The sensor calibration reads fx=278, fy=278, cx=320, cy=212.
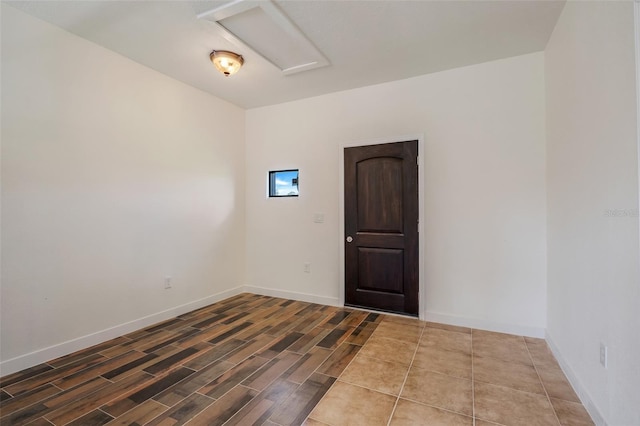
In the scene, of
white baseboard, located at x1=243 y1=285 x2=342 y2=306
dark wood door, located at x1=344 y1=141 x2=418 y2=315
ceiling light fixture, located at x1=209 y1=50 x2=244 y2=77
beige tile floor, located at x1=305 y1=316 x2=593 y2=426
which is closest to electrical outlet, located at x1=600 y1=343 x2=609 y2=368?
beige tile floor, located at x1=305 y1=316 x2=593 y2=426

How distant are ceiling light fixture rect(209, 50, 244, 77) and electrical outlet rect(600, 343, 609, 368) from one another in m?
3.62

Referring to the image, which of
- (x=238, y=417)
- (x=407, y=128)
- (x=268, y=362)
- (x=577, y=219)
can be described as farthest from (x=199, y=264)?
(x=577, y=219)

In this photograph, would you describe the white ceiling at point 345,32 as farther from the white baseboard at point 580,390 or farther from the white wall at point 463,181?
the white baseboard at point 580,390

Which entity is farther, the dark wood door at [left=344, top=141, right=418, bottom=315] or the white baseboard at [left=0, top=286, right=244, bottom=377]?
the dark wood door at [left=344, top=141, right=418, bottom=315]

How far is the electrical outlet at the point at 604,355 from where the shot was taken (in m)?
1.55

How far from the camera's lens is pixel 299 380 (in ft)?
6.89

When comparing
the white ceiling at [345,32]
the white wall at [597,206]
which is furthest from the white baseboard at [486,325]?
the white ceiling at [345,32]

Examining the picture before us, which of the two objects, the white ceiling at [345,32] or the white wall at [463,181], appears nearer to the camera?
the white ceiling at [345,32]

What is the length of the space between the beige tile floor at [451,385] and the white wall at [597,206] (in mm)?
201

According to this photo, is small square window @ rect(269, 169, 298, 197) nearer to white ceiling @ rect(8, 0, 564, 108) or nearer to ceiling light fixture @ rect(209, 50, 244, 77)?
white ceiling @ rect(8, 0, 564, 108)

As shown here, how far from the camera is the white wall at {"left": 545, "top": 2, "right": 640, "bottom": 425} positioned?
1.36 metres

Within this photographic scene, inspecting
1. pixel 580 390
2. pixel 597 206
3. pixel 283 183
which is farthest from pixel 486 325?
pixel 283 183

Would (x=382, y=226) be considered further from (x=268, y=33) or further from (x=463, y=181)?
(x=268, y=33)

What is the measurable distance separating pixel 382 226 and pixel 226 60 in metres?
2.52
